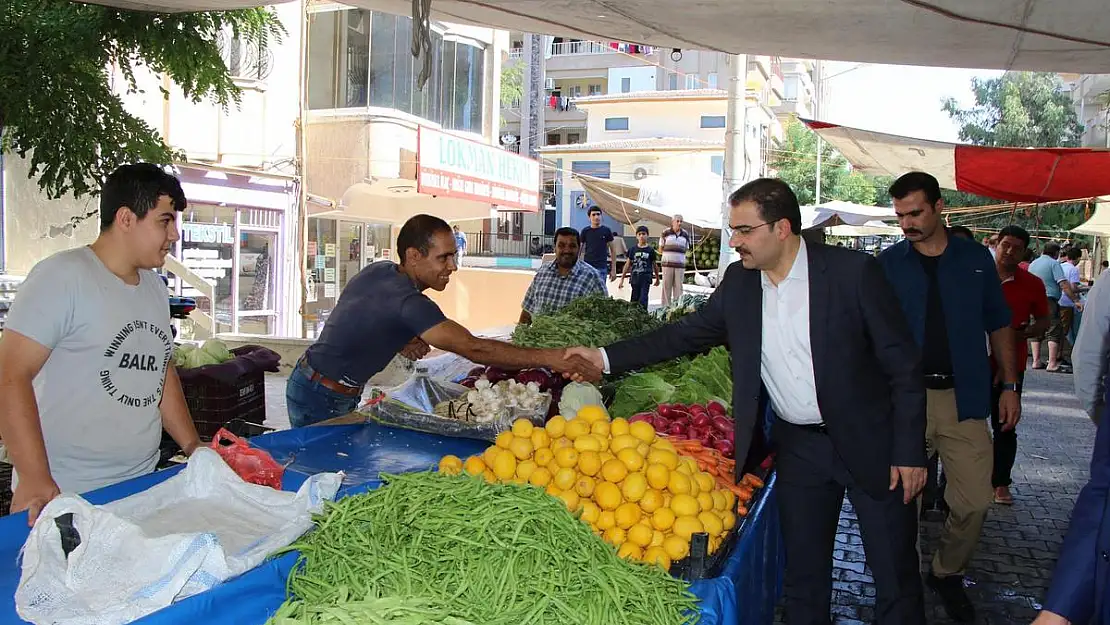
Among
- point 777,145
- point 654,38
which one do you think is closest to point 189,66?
point 654,38

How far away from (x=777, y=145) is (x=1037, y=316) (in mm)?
55166

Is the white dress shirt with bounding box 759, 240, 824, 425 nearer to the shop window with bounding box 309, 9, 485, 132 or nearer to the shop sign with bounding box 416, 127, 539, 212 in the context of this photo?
the shop sign with bounding box 416, 127, 539, 212

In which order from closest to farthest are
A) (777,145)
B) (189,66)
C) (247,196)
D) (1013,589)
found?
1. (1013,589)
2. (189,66)
3. (247,196)
4. (777,145)

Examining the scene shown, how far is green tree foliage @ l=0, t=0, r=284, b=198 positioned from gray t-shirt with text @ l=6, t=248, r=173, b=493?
3048 millimetres

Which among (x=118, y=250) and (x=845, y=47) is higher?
(x=845, y=47)

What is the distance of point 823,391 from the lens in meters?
3.39

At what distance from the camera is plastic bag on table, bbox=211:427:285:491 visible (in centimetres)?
314

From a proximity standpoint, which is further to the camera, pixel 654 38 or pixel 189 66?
pixel 189 66

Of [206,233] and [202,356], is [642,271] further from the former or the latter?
[202,356]

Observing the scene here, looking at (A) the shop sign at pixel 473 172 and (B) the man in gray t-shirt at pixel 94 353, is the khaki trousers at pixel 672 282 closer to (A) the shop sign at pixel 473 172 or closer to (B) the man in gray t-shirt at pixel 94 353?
(A) the shop sign at pixel 473 172

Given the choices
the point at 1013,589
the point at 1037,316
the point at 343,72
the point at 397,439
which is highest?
the point at 343,72

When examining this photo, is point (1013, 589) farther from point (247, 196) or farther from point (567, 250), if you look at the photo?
point (247, 196)

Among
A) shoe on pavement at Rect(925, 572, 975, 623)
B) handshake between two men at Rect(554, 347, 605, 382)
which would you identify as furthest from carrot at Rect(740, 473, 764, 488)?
shoe on pavement at Rect(925, 572, 975, 623)

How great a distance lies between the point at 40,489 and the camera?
2654mm
